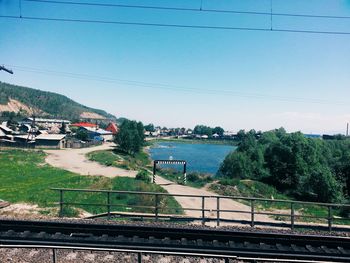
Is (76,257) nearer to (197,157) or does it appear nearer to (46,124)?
(197,157)

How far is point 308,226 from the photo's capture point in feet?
38.4

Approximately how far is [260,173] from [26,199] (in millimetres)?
34604

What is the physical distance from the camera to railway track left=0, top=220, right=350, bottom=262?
8.54 m

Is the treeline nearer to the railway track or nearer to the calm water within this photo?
the calm water

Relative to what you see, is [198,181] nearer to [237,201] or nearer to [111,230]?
[237,201]

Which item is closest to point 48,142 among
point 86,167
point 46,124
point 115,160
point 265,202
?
point 115,160

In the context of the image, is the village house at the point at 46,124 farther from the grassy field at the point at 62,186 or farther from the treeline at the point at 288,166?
the grassy field at the point at 62,186

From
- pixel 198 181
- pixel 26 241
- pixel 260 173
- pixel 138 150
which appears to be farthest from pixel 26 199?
pixel 138 150

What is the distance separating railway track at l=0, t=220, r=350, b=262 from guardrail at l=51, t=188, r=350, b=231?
1337mm

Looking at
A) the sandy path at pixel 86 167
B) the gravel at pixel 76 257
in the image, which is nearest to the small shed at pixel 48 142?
the sandy path at pixel 86 167

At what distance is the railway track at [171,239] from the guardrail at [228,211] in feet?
4.39

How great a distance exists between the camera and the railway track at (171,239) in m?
8.54

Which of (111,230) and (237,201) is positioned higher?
(111,230)

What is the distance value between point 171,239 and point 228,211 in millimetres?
2734
